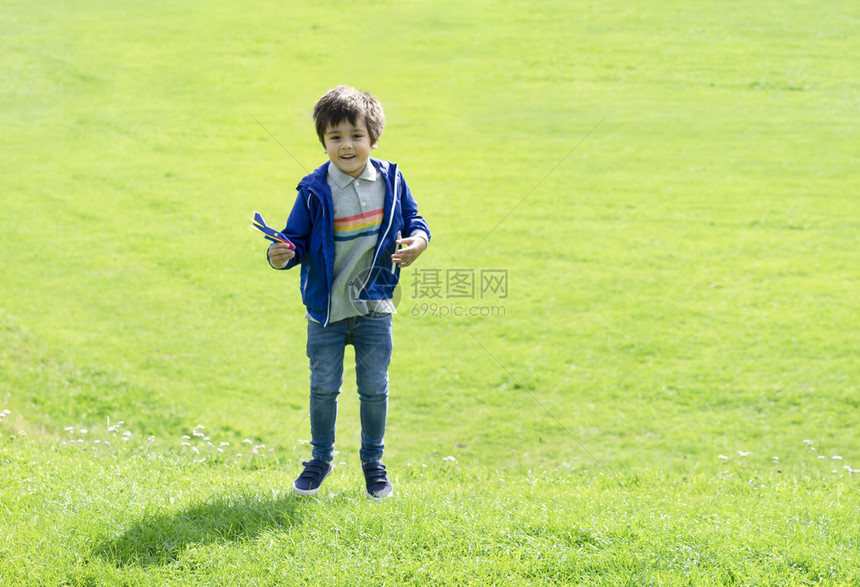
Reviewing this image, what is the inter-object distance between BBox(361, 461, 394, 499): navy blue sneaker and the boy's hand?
1392 millimetres

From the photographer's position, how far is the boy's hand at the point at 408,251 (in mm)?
4730

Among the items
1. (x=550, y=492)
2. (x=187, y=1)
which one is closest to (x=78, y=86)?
(x=187, y=1)

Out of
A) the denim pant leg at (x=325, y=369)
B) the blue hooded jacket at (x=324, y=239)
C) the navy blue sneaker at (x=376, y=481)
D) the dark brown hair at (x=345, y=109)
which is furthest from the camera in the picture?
the navy blue sneaker at (x=376, y=481)

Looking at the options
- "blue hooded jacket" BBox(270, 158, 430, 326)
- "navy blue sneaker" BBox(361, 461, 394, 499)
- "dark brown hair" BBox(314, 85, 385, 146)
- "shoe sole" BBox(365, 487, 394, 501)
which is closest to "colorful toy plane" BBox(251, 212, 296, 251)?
"blue hooded jacket" BBox(270, 158, 430, 326)

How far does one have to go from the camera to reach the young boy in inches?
188

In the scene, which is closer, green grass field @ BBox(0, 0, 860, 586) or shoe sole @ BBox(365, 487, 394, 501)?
green grass field @ BBox(0, 0, 860, 586)

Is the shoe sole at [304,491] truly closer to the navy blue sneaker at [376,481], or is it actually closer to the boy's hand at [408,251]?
the navy blue sneaker at [376,481]

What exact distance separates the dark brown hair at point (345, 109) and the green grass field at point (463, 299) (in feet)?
7.78

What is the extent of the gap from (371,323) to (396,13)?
23.8 meters

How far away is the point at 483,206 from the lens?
16359mm

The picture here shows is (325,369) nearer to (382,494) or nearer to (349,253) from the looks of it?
(349,253)

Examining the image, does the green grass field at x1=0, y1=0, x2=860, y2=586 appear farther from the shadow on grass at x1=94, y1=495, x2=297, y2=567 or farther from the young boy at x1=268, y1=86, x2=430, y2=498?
the young boy at x1=268, y1=86, x2=430, y2=498
